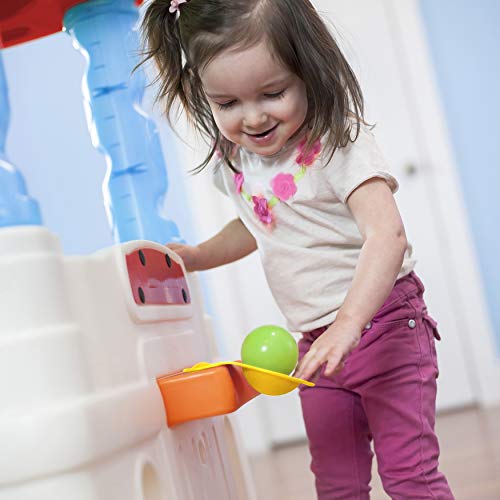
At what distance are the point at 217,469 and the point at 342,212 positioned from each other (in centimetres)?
30

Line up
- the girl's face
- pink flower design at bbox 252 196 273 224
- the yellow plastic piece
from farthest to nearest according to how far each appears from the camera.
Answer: pink flower design at bbox 252 196 273 224
the girl's face
the yellow plastic piece

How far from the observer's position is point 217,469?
0.88m

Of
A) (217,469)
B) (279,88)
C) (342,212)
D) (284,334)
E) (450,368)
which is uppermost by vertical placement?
(279,88)

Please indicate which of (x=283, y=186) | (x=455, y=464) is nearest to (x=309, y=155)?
(x=283, y=186)

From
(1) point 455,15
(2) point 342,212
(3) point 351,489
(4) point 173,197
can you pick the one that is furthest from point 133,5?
(1) point 455,15

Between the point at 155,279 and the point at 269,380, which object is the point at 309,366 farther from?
the point at 155,279

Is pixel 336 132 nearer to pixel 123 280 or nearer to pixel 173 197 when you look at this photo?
pixel 123 280

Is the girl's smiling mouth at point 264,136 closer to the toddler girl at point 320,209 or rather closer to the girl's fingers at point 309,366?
the toddler girl at point 320,209

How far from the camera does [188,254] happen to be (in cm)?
100

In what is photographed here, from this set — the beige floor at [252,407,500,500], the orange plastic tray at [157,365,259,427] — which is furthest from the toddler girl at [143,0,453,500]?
the beige floor at [252,407,500,500]

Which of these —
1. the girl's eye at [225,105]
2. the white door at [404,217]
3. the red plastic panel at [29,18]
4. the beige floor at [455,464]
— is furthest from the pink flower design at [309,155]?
the white door at [404,217]

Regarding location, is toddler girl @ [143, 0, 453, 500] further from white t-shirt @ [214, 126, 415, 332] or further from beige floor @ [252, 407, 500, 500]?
beige floor @ [252, 407, 500, 500]

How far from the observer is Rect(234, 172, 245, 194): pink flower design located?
3.17ft

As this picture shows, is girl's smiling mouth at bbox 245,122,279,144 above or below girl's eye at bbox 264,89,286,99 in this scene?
below
